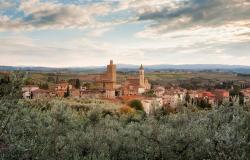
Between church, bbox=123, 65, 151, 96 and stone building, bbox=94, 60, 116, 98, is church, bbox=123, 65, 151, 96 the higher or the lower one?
the lower one

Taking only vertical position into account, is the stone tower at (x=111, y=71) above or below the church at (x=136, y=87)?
above

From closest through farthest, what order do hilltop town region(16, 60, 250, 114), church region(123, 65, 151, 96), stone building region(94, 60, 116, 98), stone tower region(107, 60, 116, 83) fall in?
hilltop town region(16, 60, 250, 114) < church region(123, 65, 151, 96) < stone building region(94, 60, 116, 98) < stone tower region(107, 60, 116, 83)

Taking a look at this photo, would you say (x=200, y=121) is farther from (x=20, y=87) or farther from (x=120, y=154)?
(x=20, y=87)

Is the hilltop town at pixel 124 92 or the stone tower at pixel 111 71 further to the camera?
the stone tower at pixel 111 71

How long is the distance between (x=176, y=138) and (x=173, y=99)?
321 feet

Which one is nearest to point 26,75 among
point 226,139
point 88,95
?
point 226,139

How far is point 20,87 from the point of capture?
9227 mm

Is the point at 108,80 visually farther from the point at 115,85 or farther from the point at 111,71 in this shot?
the point at 111,71

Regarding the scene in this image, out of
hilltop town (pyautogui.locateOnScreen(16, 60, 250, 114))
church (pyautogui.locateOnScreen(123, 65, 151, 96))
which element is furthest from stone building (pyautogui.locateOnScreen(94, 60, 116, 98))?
church (pyautogui.locateOnScreen(123, 65, 151, 96))

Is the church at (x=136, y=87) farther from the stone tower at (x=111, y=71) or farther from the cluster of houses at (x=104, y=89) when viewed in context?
the stone tower at (x=111, y=71)

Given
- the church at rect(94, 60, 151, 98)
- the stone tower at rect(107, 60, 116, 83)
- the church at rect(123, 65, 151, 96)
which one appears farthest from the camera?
the stone tower at rect(107, 60, 116, 83)

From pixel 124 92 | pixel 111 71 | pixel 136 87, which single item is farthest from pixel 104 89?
pixel 136 87

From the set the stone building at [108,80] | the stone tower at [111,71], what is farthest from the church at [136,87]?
the stone tower at [111,71]

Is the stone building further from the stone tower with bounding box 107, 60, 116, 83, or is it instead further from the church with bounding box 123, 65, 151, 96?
the church with bounding box 123, 65, 151, 96
